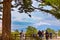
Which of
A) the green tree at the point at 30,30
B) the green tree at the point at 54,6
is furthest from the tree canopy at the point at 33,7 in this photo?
the green tree at the point at 30,30

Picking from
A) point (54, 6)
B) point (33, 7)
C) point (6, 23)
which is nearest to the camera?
point (6, 23)

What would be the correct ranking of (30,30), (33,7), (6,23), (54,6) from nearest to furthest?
1. (6,23)
2. (54,6)
3. (33,7)
4. (30,30)

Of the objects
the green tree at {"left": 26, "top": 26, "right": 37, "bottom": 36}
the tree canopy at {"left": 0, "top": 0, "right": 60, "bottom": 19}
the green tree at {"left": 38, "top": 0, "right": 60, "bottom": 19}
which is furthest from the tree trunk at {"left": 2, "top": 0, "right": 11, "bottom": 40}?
the green tree at {"left": 26, "top": 26, "right": 37, "bottom": 36}

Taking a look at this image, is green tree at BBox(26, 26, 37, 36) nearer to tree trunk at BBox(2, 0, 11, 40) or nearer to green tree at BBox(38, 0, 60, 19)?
green tree at BBox(38, 0, 60, 19)

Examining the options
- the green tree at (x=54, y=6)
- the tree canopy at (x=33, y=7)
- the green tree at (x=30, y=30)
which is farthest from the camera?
the green tree at (x=30, y=30)

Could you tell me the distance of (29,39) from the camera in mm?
22500

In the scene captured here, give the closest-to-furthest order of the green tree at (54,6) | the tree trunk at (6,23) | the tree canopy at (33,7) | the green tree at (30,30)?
the tree trunk at (6,23) < the green tree at (54,6) < the tree canopy at (33,7) < the green tree at (30,30)

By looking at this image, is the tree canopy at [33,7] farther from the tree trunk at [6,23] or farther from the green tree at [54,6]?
the tree trunk at [6,23]

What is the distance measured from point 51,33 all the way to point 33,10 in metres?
4.03

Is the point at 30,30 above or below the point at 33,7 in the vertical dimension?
below

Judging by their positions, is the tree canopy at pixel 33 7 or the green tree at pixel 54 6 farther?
the tree canopy at pixel 33 7

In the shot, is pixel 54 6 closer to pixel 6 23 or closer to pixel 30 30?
pixel 6 23

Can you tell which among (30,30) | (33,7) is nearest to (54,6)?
(33,7)

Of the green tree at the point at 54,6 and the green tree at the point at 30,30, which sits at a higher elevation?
the green tree at the point at 54,6
